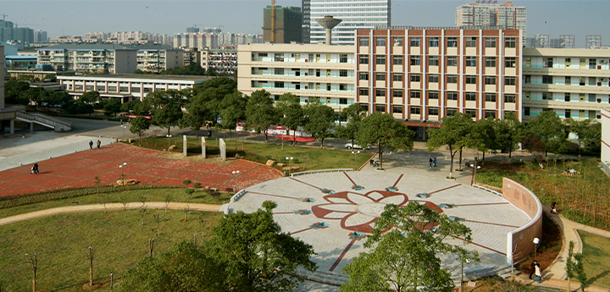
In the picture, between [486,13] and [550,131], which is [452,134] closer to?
[550,131]

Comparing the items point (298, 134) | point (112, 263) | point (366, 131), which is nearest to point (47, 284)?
point (112, 263)

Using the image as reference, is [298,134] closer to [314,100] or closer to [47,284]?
[314,100]

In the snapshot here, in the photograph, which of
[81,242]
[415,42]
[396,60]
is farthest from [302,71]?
[81,242]

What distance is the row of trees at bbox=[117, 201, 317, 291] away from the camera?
15.1 m

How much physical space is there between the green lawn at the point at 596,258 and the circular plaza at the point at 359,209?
12.5 ft

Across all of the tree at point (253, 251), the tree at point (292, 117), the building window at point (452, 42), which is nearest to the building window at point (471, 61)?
the building window at point (452, 42)

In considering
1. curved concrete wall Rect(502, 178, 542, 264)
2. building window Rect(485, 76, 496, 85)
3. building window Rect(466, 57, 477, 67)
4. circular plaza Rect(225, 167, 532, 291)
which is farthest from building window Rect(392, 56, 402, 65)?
curved concrete wall Rect(502, 178, 542, 264)

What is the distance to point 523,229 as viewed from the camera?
85.4 ft

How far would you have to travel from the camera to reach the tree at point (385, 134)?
4544cm

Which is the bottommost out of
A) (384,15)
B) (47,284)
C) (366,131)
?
(47,284)

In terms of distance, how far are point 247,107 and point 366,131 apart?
64.5ft

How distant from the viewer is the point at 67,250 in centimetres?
2692

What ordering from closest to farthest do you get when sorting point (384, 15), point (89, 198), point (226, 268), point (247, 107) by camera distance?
point (226, 268) → point (89, 198) → point (247, 107) → point (384, 15)

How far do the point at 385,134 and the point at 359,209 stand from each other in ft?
43.0
